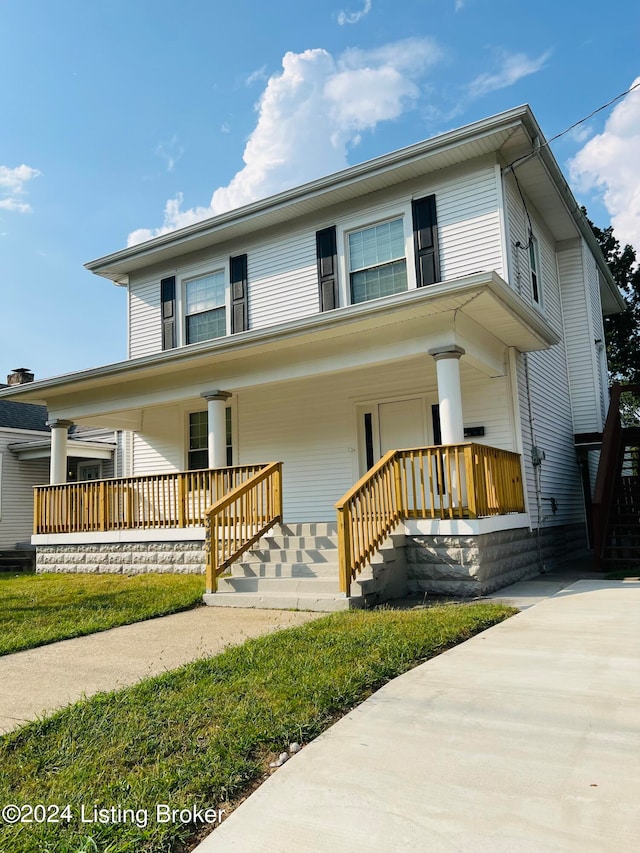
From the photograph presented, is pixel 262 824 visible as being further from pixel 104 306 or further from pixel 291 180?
pixel 104 306

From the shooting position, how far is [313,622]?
19.1ft

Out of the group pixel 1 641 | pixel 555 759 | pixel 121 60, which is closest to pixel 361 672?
pixel 555 759

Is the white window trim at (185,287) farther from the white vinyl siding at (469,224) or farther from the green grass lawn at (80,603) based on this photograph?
the green grass lawn at (80,603)

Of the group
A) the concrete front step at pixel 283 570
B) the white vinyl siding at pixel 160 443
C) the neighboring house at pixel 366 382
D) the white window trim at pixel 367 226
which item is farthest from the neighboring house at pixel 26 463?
the concrete front step at pixel 283 570

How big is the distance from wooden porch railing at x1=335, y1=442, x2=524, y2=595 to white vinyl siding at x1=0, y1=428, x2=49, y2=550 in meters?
14.2

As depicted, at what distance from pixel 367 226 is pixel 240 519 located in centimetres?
563

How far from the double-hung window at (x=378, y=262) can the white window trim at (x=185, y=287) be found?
2781mm

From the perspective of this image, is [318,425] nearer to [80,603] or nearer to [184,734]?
[80,603]

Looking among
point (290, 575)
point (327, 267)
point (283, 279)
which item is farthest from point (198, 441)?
point (290, 575)

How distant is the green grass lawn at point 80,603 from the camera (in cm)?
594

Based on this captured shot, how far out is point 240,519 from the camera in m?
8.47

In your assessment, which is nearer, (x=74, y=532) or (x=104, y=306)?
(x=74, y=532)

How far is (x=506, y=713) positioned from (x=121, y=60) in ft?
39.8

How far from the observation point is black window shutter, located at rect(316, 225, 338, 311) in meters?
10.9
